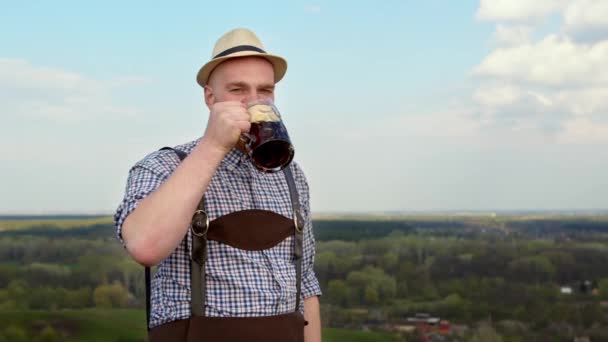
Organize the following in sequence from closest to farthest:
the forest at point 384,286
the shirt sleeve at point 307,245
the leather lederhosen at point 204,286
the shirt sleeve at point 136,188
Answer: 1. the shirt sleeve at point 136,188
2. the leather lederhosen at point 204,286
3. the shirt sleeve at point 307,245
4. the forest at point 384,286

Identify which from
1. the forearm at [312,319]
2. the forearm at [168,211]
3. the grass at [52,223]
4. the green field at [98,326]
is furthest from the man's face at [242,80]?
the grass at [52,223]

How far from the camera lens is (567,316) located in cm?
1554

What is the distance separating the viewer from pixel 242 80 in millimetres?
1995

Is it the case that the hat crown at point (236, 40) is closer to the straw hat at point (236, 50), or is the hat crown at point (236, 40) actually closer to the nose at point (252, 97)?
the straw hat at point (236, 50)

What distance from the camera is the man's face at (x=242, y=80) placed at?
1.98 m

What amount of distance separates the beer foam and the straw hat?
0.22 metres

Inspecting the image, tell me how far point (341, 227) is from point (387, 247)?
1.48m

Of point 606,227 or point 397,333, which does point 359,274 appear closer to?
point 397,333

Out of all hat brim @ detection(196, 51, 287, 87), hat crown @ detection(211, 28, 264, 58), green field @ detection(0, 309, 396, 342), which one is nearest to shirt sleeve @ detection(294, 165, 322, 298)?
hat brim @ detection(196, 51, 287, 87)

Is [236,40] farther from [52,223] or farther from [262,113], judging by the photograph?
[52,223]

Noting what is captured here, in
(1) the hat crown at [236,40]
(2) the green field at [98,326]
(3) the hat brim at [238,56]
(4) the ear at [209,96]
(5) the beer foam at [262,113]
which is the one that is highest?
(1) the hat crown at [236,40]

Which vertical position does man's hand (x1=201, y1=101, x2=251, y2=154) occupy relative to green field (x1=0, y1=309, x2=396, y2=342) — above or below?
above

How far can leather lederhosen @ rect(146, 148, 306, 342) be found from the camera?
189 cm

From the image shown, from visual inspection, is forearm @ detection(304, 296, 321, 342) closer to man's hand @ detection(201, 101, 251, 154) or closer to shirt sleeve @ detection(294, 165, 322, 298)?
shirt sleeve @ detection(294, 165, 322, 298)
